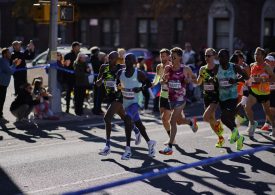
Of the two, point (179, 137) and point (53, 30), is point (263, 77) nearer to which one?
point (179, 137)


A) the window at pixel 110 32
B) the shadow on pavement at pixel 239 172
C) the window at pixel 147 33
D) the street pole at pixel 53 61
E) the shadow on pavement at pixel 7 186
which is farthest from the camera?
the window at pixel 110 32

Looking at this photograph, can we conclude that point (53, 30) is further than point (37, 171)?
Yes

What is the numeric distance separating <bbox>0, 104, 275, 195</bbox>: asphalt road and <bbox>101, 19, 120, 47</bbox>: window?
25596 millimetres

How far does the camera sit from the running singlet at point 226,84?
424 inches

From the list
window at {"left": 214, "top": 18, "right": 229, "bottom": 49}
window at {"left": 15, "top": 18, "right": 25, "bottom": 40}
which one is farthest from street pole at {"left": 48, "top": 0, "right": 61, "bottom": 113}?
window at {"left": 15, "top": 18, "right": 25, "bottom": 40}

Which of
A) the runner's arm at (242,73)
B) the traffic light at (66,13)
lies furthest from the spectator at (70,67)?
the runner's arm at (242,73)

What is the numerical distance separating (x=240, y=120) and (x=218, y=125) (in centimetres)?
237

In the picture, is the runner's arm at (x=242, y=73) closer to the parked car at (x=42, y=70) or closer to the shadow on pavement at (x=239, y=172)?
the shadow on pavement at (x=239, y=172)

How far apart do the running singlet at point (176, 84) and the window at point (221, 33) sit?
941 inches

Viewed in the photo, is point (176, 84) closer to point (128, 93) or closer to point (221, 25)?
point (128, 93)

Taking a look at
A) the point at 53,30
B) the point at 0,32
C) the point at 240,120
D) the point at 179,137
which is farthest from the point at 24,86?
the point at 0,32

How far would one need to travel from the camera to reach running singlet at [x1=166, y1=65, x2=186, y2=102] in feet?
34.9

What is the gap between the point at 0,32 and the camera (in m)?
47.3

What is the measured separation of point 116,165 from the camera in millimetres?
9797
